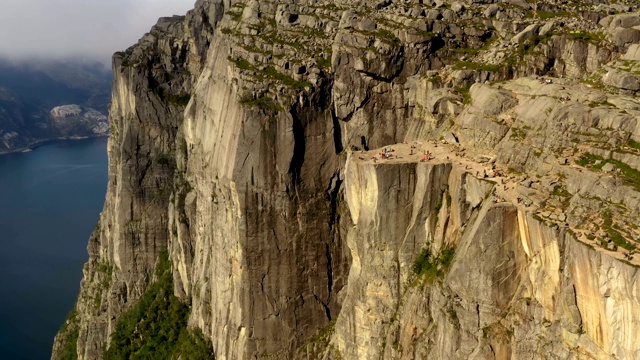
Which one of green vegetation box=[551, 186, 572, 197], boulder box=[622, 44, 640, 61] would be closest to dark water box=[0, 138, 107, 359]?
green vegetation box=[551, 186, 572, 197]

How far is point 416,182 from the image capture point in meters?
33.7

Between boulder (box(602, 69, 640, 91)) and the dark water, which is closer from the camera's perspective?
boulder (box(602, 69, 640, 91))

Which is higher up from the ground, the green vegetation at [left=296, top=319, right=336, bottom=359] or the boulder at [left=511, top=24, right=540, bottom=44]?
the boulder at [left=511, top=24, right=540, bottom=44]

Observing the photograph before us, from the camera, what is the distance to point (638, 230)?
2406 centimetres

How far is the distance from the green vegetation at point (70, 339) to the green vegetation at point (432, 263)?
6552 cm

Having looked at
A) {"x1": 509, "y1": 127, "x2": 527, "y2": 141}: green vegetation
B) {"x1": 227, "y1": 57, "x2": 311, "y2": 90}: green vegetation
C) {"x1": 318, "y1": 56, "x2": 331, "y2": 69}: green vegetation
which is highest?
{"x1": 318, "y1": 56, "x2": 331, "y2": 69}: green vegetation

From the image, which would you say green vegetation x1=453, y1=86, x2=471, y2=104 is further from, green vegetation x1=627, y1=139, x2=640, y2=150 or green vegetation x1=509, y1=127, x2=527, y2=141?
green vegetation x1=627, y1=139, x2=640, y2=150

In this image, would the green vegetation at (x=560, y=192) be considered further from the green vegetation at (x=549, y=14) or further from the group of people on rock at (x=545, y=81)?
the green vegetation at (x=549, y=14)

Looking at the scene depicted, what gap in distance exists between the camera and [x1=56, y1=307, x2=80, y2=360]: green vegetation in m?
84.4

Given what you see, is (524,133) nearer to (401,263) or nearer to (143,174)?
(401,263)

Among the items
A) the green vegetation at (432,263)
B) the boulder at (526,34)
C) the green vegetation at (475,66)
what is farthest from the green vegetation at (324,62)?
the green vegetation at (432,263)

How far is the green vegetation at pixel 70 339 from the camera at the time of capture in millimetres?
84438

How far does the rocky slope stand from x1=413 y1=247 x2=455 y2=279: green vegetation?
16cm

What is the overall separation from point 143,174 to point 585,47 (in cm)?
5331
